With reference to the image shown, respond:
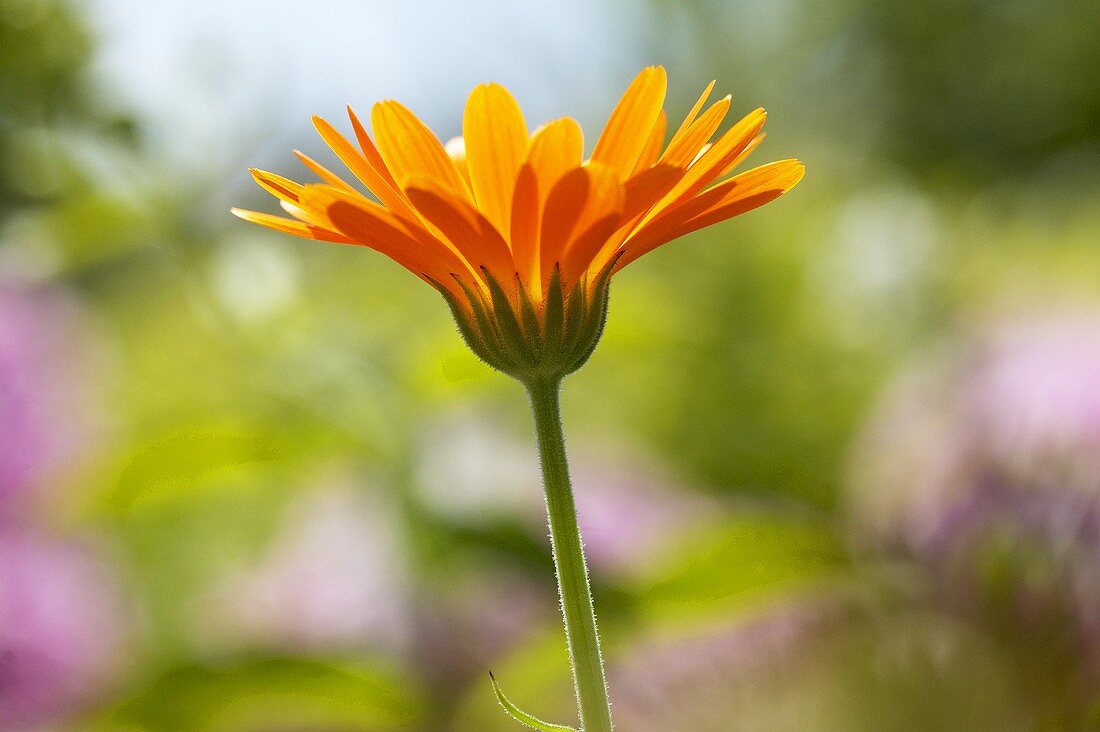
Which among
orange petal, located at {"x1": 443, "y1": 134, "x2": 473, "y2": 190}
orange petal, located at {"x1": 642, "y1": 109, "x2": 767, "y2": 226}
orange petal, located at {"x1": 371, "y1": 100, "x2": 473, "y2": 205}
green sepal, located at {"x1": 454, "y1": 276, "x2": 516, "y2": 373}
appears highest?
orange petal, located at {"x1": 443, "y1": 134, "x2": 473, "y2": 190}

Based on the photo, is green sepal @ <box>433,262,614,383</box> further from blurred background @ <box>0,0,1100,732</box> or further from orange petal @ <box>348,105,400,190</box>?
blurred background @ <box>0,0,1100,732</box>

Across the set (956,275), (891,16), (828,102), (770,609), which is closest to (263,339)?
(770,609)

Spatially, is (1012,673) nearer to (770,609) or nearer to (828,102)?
(770,609)

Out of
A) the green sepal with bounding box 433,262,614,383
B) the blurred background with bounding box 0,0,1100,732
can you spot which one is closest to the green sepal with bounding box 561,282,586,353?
the green sepal with bounding box 433,262,614,383

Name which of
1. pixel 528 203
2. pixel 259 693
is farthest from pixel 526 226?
pixel 259 693

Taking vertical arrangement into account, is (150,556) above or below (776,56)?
below

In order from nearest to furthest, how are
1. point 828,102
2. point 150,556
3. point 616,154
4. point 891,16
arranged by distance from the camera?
point 616,154 → point 150,556 → point 828,102 → point 891,16

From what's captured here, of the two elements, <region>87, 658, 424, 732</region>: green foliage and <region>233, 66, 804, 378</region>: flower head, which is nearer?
<region>233, 66, 804, 378</region>: flower head

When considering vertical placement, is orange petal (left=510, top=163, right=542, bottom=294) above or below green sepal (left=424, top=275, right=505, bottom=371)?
above
